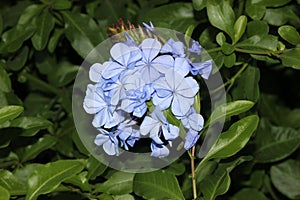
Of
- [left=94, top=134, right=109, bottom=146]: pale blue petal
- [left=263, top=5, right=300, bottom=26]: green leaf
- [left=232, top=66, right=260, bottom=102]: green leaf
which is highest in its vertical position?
[left=94, top=134, right=109, bottom=146]: pale blue petal

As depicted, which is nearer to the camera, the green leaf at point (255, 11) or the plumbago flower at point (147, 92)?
the plumbago flower at point (147, 92)

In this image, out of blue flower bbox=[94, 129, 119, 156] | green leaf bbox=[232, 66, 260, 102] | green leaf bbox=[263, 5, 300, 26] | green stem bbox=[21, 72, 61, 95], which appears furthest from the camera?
green stem bbox=[21, 72, 61, 95]

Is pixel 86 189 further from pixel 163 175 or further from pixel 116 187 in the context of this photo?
pixel 163 175

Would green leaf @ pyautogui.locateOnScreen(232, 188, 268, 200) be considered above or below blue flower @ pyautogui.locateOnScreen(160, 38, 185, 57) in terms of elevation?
below

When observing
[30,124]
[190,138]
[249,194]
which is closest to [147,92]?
[190,138]

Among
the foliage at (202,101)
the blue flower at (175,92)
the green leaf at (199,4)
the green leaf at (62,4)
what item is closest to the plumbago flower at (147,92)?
the blue flower at (175,92)

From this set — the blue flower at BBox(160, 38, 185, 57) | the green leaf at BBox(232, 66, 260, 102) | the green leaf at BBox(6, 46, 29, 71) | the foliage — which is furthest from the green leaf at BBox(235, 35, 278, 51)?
the green leaf at BBox(6, 46, 29, 71)

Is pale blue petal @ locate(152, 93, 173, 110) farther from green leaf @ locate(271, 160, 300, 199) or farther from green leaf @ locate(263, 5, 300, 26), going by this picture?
green leaf @ locate(271, 160, 300, 199)

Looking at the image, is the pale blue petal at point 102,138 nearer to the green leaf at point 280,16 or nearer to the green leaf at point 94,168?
the green leaf at point 94,168
